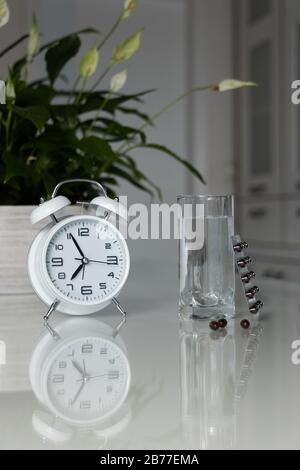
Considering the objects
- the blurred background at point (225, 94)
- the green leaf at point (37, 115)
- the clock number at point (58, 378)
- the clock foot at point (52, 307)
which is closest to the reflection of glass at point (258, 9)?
the blurred background at point (225, 94)

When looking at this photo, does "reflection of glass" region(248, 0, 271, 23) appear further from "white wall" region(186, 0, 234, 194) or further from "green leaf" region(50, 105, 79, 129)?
"green leaf" region(50, 105, 79, 129)

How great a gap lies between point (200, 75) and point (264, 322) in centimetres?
372

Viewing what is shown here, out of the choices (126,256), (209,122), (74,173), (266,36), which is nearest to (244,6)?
(266,36)

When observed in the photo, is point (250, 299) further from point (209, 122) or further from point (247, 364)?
point (209, 122)

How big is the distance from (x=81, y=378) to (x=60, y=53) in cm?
96

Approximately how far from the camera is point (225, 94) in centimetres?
440

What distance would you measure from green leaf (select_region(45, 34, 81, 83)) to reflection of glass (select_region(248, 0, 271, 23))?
288 centimetres

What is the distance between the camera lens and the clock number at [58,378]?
22.2 inches

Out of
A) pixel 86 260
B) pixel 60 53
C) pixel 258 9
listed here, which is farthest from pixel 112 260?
pixel 258 9

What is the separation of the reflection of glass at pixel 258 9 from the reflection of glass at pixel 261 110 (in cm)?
19

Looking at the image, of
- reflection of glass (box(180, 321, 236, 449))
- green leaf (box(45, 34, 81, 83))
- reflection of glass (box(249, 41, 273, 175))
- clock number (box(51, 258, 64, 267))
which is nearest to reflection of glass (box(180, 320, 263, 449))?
reflection of glass (box(180, 321, 236, 449))

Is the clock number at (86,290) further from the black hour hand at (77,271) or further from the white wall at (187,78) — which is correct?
→ the white wall at (187,78)

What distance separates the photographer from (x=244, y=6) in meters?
4.20
